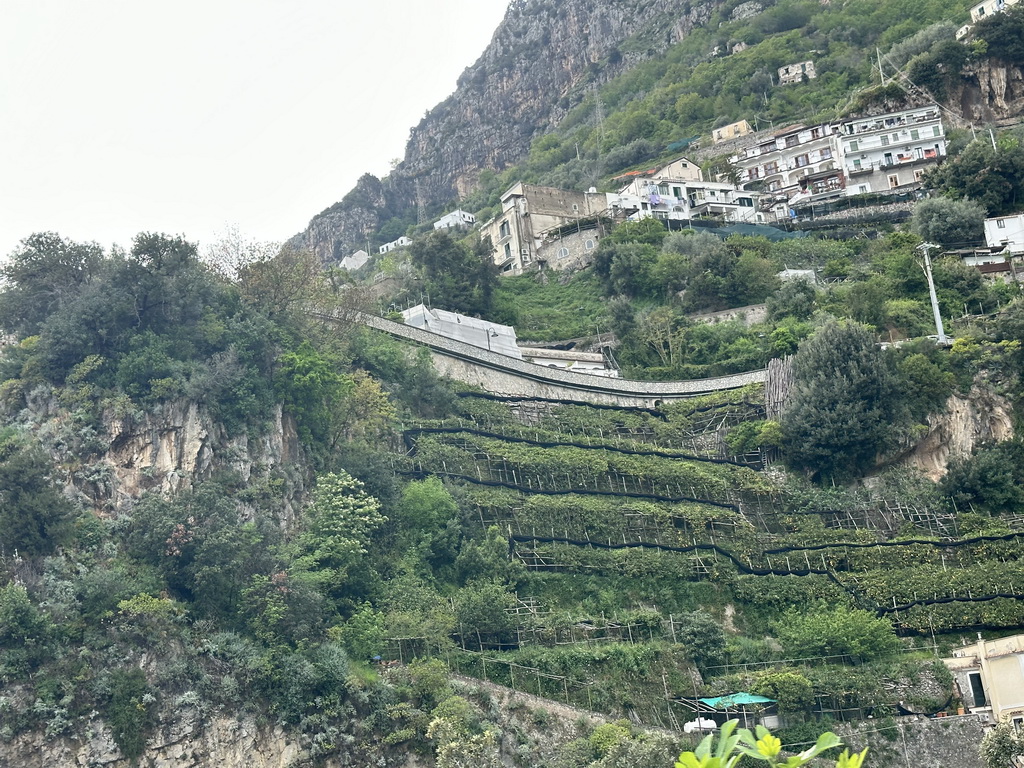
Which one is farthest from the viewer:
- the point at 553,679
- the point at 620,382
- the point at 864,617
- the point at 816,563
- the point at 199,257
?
the point at 620,382

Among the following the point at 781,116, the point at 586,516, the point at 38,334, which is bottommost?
the point at 586,516

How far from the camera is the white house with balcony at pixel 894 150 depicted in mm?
68688

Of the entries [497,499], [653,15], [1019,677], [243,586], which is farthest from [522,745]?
[653,15]

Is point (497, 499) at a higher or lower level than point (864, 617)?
higher

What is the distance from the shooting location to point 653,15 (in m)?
111

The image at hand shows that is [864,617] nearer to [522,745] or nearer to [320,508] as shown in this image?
[522,745]

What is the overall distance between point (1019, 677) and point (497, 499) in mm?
16236

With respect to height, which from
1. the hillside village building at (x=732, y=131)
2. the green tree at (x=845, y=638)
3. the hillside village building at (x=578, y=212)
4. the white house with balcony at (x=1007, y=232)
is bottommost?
the green tree at (x=845, y=638)

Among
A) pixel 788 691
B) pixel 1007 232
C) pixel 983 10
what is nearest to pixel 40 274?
pixel 788 691

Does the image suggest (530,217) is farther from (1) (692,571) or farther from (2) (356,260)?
(1) (692,571)

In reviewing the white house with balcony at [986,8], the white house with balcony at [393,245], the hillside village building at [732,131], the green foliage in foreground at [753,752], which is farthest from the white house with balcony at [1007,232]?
the green foliage in foreground at [753,752]

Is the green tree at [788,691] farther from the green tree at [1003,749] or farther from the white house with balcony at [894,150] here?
the white house with balcony at [894,150]

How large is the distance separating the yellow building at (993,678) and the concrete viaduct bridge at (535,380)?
1680 cm

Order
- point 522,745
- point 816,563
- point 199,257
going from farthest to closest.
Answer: point 199,257 < point 816,563 < point 522,745
